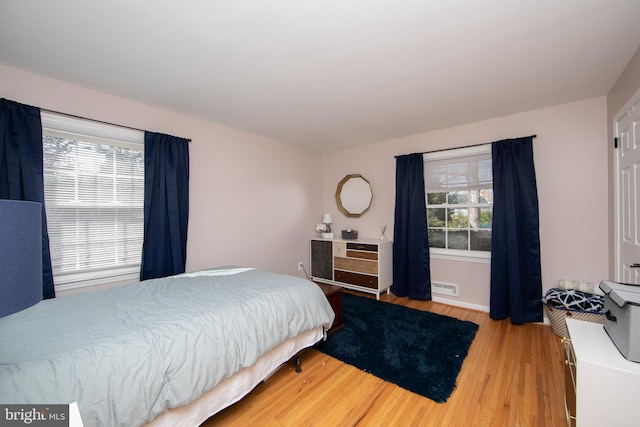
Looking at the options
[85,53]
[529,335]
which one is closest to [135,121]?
[85,53]

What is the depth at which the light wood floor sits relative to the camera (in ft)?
5.25

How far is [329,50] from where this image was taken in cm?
184

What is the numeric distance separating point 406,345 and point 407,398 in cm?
70

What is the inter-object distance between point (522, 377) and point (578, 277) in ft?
5.06

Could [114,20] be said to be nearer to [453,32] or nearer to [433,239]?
[453,32]

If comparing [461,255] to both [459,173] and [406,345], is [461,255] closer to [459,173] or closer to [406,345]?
[459,173]

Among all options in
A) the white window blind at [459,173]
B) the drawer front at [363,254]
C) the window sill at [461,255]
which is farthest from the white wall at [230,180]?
the window sill at [461,255]

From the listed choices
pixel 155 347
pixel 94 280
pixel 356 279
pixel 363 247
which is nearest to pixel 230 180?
pixel 94 280

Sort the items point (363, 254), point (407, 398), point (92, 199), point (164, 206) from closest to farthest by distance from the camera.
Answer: point (407, 398) → point (92, 199) → point (164, 206) → point (363, 254)

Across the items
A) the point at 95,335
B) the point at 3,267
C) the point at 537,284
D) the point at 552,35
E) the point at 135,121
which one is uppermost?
the point at 552,35

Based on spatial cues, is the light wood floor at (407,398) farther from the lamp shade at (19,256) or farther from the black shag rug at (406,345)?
the lamp shade at (19,256)

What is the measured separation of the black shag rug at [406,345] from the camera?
1980 mm

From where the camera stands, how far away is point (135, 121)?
2672 millimetres

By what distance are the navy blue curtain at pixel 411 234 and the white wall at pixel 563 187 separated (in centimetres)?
40
